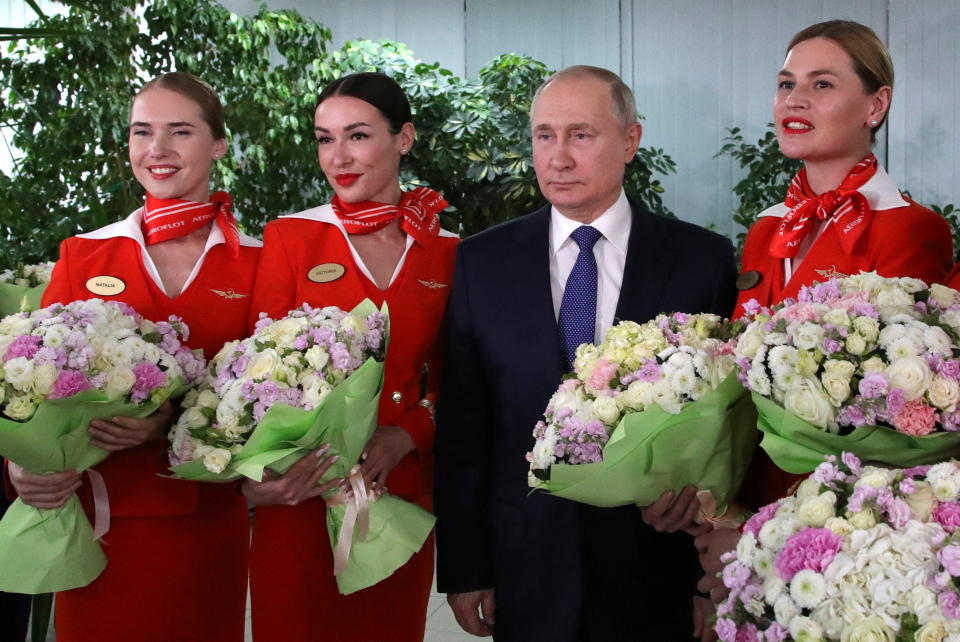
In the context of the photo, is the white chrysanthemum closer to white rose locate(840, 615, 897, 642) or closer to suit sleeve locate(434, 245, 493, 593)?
white rose locate(840, 615, 897, 642)

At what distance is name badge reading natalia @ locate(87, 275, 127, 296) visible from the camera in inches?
103

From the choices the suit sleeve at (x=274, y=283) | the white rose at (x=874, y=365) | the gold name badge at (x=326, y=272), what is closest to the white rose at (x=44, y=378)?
the suit sleeve at (x=274, y=283)

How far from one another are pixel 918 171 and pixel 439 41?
378cm

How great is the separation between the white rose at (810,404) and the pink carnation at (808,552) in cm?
22

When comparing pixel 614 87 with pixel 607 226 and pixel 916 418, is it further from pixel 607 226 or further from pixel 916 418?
pixel 916 418

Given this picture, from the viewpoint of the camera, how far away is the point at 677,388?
1.81 meters

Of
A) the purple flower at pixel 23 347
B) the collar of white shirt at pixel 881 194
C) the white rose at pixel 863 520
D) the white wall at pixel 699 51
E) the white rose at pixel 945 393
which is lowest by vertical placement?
the white rose at pixel 863 520

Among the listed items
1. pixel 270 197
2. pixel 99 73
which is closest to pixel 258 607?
pixel 99 73

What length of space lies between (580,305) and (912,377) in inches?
34.8

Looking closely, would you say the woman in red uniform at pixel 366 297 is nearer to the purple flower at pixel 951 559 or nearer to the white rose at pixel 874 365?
the white rose at pixel 874 365

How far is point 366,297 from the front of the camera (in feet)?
8.64

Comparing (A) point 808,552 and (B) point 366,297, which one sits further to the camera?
(B) point 366,297

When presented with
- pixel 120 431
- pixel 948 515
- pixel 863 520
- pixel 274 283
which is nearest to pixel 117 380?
pixel 120 431

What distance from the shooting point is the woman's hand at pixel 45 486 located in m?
2.33
